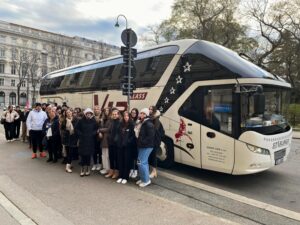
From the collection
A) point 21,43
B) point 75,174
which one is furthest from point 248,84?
point 21,43

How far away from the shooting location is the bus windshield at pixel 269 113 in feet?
21.2


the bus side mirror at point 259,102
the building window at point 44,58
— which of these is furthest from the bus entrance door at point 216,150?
the building window at point 44,58

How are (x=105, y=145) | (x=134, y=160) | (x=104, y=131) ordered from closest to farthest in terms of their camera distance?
1. (x=134, y=160)
2. (x=104, y=131)
3. (x=105, y=145)

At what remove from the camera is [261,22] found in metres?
32.2

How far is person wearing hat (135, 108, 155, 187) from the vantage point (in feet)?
21.5

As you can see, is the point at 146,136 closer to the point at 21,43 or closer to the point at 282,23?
the point at 282,23

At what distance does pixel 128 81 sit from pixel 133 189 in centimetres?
323

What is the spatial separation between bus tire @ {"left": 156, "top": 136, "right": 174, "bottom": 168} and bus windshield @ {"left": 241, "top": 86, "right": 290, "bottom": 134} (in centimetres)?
229

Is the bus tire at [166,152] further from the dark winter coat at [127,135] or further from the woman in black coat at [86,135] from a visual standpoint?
the woman in black coat at [86,135]

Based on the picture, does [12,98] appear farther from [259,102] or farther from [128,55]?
[259,102]

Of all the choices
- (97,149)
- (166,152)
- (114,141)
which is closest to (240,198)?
(166,152)

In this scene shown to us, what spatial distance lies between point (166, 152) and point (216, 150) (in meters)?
1.81

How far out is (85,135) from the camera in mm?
7422

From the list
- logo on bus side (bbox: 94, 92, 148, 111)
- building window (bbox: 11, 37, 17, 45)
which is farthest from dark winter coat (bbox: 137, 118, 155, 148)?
building window (bbox: 11, 37, 17, 45)
